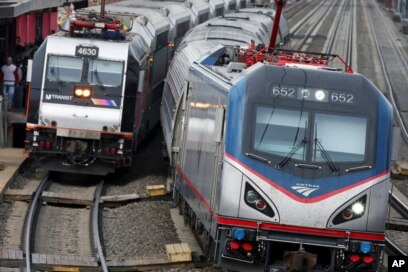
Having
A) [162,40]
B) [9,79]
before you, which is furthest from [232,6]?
[9,79]

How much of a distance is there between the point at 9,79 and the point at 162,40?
12.3ft

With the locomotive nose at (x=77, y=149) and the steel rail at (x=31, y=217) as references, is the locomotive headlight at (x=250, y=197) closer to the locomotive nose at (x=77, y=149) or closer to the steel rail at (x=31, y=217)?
the steel rail at (x=31, y=217)

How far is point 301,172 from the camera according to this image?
40.6ft

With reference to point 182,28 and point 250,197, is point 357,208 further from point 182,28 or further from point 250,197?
point 182,28

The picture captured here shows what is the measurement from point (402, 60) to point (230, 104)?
143ft

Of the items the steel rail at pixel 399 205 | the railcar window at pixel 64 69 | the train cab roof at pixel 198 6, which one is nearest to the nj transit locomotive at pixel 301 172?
the steel rail at pixel 399 205

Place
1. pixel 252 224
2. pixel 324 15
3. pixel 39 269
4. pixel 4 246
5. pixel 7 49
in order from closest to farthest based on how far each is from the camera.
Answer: pixel 252 224 < pixel 39 269 < pixel 4 246 < pixel 7 49 < pixel 324 15

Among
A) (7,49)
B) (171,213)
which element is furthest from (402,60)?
(171,213)

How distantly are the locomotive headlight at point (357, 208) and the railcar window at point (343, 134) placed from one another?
0.49 meters

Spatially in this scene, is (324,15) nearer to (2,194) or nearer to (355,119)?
(2,194)

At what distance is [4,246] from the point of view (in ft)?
50.7

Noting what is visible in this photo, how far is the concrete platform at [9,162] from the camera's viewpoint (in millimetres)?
19958

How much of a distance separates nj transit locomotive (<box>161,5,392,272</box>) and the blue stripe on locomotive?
0.4 inches

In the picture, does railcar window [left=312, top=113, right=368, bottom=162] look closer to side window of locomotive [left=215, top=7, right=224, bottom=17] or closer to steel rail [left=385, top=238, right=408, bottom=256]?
steel rail [left=385, top=238, right=408, bottom=256]
